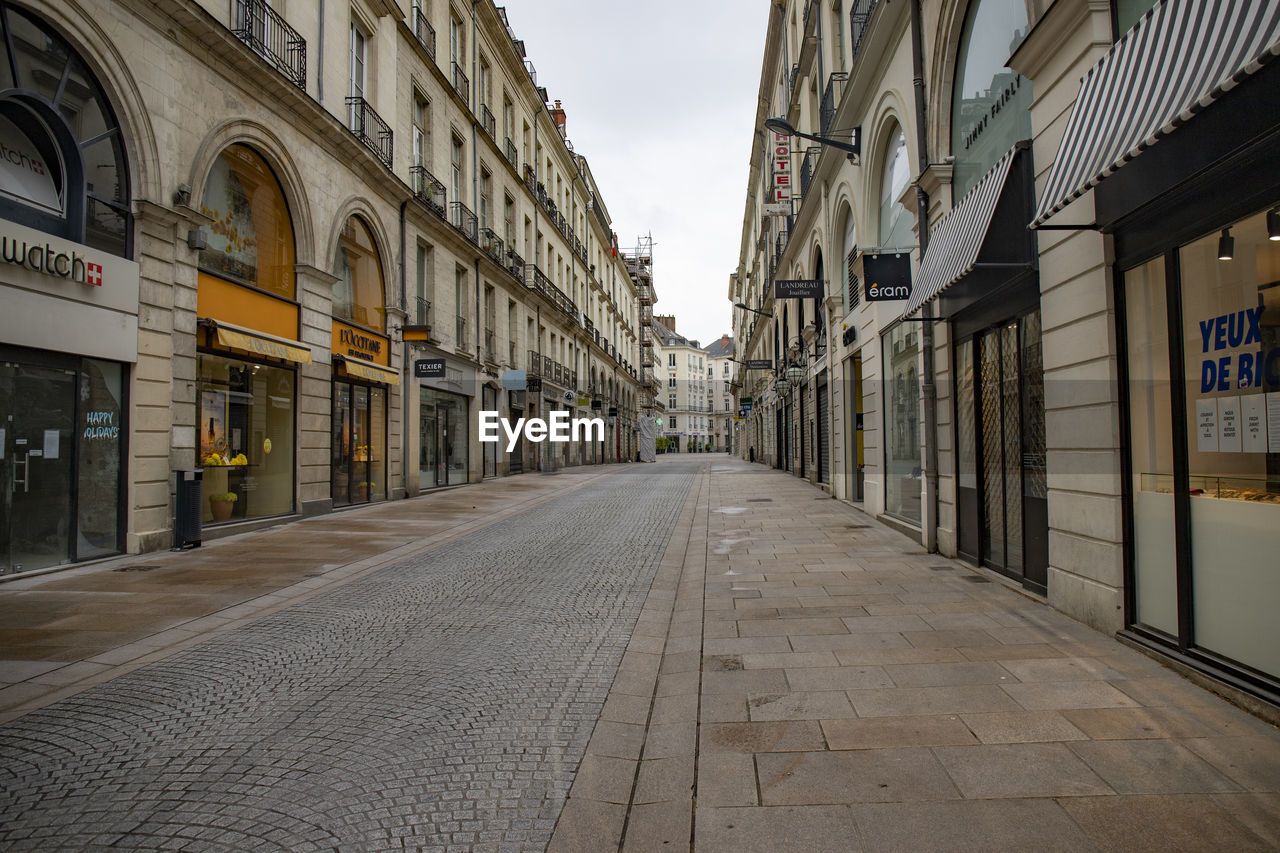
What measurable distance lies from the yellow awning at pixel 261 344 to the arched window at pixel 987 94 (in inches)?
395

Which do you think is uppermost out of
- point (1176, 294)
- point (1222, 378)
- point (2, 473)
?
point (1176, 294)

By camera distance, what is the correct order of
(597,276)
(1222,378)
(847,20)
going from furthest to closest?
(597,276), (847,20), (1222,378)

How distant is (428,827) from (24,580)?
741cm

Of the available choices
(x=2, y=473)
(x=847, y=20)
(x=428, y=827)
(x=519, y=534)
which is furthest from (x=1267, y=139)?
(x=847, y=20)

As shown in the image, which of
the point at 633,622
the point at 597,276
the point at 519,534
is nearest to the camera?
the point at 633,622

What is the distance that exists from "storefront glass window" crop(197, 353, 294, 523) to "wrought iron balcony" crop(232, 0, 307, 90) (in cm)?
514

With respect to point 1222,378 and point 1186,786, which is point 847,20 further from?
point 1186,786

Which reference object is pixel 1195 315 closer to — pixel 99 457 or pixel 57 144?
pixel 99 457

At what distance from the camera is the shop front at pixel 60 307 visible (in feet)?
24.7

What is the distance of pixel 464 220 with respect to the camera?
21.6 metres

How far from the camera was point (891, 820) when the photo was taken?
103 inches

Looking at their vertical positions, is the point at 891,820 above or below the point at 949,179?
below

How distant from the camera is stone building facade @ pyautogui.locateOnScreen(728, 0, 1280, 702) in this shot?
3.63 m

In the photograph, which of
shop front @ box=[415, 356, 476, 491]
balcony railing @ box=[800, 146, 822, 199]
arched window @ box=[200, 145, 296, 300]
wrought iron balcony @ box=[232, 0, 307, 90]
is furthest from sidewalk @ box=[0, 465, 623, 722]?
balcony railing @ box=[800, 146, 822, 199]
